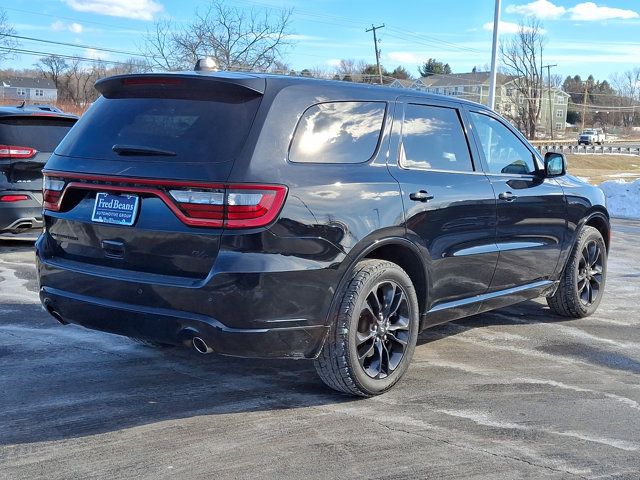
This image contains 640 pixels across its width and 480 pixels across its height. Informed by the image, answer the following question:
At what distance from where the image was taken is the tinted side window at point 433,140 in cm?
488

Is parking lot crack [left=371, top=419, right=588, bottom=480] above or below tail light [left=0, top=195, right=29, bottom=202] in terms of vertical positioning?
below

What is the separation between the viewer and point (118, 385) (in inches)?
183

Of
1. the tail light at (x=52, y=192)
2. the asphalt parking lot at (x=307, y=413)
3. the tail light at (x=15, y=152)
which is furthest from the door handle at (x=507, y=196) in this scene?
the tail light at (x=15, y=152)

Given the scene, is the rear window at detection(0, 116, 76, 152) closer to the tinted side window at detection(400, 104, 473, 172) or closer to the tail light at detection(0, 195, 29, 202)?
the tail light at detection(0, 195, 29, 202)

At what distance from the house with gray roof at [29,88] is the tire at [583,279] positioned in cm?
8541

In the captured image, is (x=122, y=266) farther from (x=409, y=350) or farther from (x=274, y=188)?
(x=409, y=350)

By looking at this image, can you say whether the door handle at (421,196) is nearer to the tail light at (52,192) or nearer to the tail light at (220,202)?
the tail light at (220,202)

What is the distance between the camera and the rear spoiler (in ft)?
13.5

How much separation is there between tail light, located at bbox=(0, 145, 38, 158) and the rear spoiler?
15.5ft

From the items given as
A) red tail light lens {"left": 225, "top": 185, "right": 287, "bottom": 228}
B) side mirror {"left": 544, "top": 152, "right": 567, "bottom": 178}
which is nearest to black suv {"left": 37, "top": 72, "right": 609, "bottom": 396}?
red tail light lens {"left": 225, "top": 185, "right": 287, "bottom": 228}

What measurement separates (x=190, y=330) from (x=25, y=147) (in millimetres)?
5854

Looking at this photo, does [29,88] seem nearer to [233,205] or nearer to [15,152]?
[15,152]

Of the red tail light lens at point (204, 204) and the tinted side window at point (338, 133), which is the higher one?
the tinted side window at point (338, 133)

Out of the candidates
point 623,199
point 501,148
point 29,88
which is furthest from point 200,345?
point 29,88
